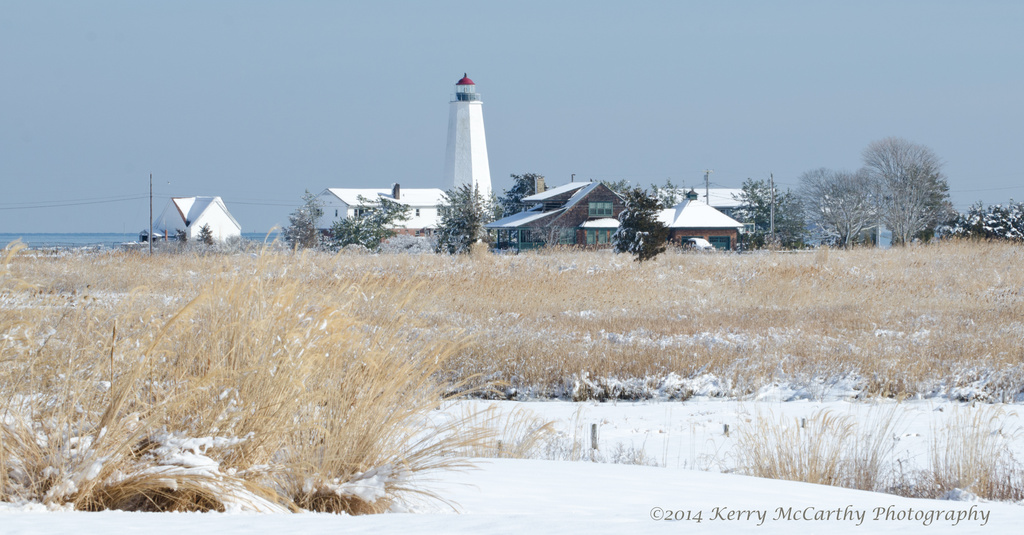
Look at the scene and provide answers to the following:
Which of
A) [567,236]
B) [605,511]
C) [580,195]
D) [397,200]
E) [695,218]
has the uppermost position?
[397,200]

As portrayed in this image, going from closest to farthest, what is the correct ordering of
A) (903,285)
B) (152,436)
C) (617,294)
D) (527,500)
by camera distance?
(152,436)
(527,500)
(617,294)
(903,285)

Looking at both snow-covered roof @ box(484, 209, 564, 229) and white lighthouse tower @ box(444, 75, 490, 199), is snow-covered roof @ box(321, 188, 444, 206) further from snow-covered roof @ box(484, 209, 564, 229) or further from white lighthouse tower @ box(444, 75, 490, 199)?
snow-covered roof @ box(484, 209, 564, 229)

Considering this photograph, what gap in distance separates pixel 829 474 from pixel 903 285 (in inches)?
668

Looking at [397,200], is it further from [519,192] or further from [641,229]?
[641,229]

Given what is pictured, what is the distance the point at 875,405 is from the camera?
9.60 metres

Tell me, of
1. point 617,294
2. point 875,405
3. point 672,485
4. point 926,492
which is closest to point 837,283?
point 617,294

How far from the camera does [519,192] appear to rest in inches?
2719

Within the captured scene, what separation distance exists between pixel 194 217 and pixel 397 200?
1952cm

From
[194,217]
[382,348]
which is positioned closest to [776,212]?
[194,217]

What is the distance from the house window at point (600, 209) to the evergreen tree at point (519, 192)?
1132cm

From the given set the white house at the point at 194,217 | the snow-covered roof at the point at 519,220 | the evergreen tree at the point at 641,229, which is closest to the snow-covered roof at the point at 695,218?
the snow-covered roof at the point at 519,220

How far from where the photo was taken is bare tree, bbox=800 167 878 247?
58.1 meters

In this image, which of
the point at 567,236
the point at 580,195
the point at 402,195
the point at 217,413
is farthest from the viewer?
the point at 402,195

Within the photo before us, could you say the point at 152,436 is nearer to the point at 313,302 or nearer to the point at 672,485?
the point at 313,302
